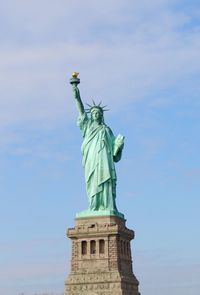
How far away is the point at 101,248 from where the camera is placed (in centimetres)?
4456

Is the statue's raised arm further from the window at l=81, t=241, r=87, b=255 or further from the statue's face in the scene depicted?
the window at l=81, t=241, r=87, b=255

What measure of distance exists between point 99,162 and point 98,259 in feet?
19.7

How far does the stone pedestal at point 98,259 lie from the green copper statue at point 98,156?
2.76 feet

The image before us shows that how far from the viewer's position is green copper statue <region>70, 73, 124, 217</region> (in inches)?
1784

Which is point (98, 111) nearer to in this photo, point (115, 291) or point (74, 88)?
point (74, 88)

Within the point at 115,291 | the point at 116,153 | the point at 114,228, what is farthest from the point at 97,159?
the point at 115,291

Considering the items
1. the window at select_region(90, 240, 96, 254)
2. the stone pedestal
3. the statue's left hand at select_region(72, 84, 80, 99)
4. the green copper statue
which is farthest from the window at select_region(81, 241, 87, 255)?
the statue's left hand at select_region(72, 84, 80, 99)

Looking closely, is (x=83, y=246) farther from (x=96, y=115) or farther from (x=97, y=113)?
(x=97, y=113)

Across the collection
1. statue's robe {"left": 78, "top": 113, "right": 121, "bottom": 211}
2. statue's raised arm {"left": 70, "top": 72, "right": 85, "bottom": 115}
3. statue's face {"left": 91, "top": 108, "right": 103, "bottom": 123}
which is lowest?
statue's robe {"left": 78, "top": 113, "right": 121, "bottom": 211}

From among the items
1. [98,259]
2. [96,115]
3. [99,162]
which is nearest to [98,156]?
[99,162]

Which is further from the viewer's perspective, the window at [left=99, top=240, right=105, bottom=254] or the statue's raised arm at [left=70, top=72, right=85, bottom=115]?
the statue's raised arm at [left=70, top=72, right=85, bottom=115]

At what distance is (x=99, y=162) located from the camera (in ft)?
150

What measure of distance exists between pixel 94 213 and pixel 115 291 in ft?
16.0

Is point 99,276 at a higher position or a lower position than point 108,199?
lower
